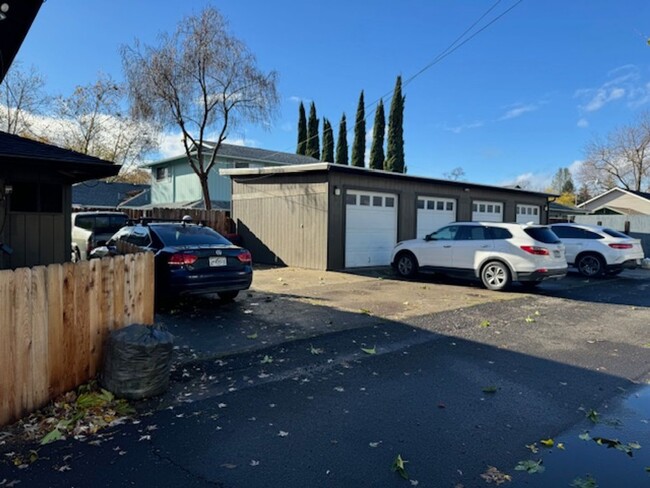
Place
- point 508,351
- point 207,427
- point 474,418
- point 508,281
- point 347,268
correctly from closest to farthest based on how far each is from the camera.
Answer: point 207,427
point 474,418
point 508,351
point 508,281
point 347,268

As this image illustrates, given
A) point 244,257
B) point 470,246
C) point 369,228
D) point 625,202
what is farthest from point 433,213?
point 625,202

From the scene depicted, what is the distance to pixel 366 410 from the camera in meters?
3.92

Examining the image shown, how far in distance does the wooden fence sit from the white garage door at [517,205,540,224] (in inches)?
791

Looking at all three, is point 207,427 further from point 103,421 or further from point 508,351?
point 508,351

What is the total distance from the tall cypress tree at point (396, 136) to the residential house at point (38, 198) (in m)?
36.9

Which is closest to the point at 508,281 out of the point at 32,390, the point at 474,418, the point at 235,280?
the point at 235,280

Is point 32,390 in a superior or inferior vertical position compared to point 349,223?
inferior

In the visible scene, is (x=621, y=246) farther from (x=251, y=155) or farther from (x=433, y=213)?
(x=251, y=155)

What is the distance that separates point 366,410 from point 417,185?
44.4ft

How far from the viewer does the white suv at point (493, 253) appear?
10.4 metres

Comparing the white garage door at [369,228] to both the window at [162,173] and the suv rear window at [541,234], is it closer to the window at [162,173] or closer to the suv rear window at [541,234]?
the suv rear window at [541,234]

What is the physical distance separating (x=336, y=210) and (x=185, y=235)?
A: 6837mm

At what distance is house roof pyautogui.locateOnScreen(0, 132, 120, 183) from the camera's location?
691 cm

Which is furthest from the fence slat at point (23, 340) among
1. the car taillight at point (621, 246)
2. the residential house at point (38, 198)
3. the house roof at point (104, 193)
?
the house roof at point (104, 193)
